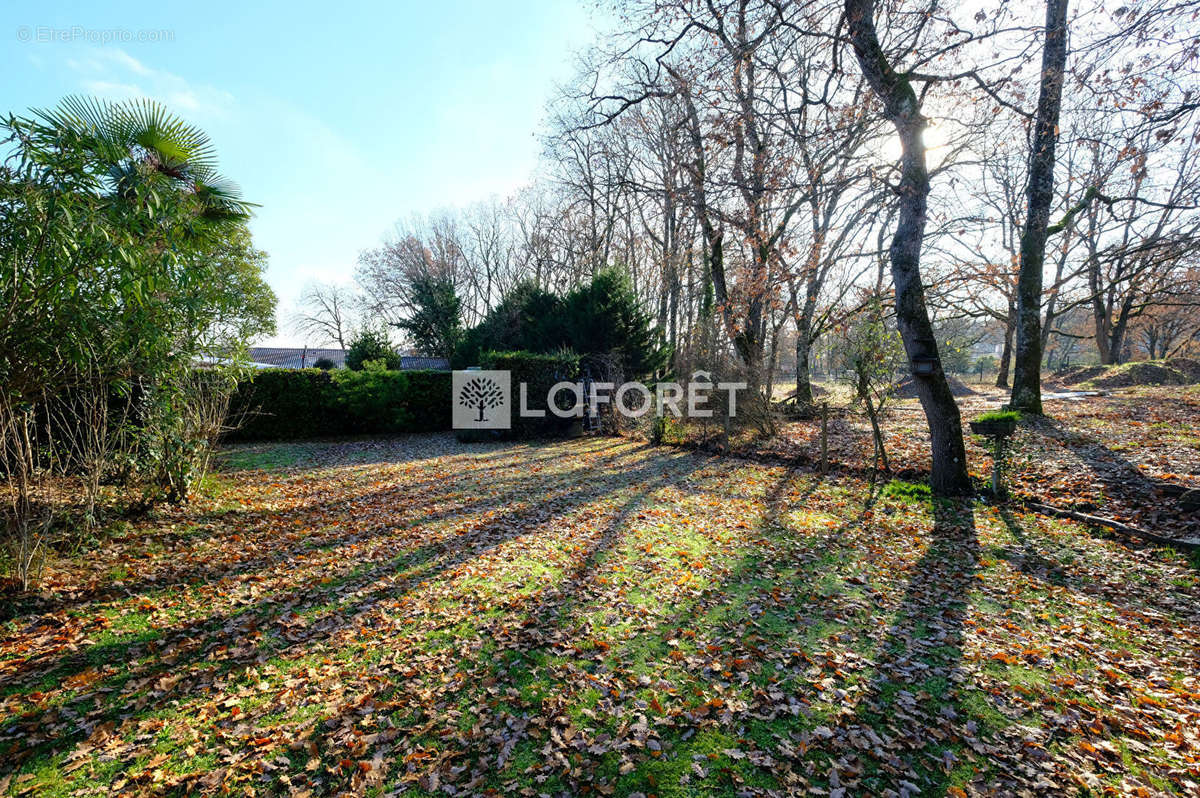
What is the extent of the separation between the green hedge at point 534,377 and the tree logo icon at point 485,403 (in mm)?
225

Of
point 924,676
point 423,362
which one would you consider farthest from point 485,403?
point 423,362

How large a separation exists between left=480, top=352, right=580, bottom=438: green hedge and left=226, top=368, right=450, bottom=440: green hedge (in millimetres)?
2553

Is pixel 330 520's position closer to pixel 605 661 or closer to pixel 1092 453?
pixel 605 661

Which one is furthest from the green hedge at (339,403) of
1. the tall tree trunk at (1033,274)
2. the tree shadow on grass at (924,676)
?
the tall tree trunk at (1033,274)

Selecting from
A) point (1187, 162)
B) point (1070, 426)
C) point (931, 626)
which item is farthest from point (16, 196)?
point (1187, 162)

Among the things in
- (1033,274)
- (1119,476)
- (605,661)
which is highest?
(1033,274)

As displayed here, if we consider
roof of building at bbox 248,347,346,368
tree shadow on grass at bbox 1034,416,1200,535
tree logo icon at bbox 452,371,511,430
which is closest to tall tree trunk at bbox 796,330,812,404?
tree shadow on grass at bbox 1034,416,1200,535

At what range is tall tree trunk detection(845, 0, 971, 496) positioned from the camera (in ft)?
22.1

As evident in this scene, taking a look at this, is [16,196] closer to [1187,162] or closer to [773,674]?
[773,674]

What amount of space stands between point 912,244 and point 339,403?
552 inches

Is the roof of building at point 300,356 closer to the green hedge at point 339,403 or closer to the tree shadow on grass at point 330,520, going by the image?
the green hedge at point 339,403

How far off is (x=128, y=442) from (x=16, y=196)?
365 centimetres

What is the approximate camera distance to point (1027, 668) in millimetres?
3328

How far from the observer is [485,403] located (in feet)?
46.9
